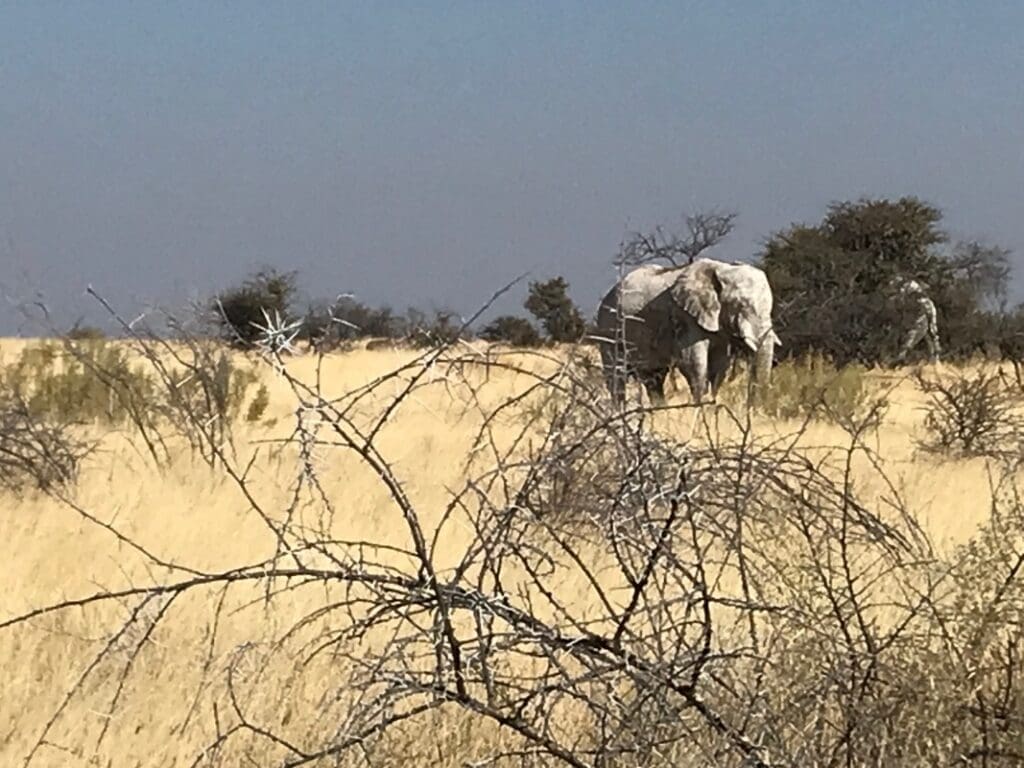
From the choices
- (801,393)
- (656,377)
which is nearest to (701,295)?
(656,377)

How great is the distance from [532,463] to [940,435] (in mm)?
9492

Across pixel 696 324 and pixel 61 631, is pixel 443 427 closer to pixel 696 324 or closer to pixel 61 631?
pixel 696 324

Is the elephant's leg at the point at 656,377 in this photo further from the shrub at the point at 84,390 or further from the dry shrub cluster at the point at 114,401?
the shrub at the point at 84,390

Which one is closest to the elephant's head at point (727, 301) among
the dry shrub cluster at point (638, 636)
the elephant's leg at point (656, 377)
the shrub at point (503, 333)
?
the elephant's leg at point (656, 377)

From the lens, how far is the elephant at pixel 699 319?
16.4 meters

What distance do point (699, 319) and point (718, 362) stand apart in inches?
34.3

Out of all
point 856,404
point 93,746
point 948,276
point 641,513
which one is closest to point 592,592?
point 93,746

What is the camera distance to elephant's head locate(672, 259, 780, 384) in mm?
16328

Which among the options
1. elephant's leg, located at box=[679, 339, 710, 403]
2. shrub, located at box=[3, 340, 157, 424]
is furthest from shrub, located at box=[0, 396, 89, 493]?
elephant's leg, located at box=[679, 339, 710, 403]

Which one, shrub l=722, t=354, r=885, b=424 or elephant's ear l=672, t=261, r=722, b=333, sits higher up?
elephant's ear l=672, t=261, r=722, b=333

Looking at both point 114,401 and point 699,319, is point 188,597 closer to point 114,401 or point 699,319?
point 114,401

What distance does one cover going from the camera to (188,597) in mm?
5934

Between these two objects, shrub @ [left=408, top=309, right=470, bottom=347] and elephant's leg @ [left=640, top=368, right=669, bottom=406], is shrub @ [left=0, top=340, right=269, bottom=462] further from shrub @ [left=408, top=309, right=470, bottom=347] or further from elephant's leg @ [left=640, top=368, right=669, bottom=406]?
shrub @ [left=408, top=309, right=470, bottom=347]

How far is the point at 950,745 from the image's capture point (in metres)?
3.66
